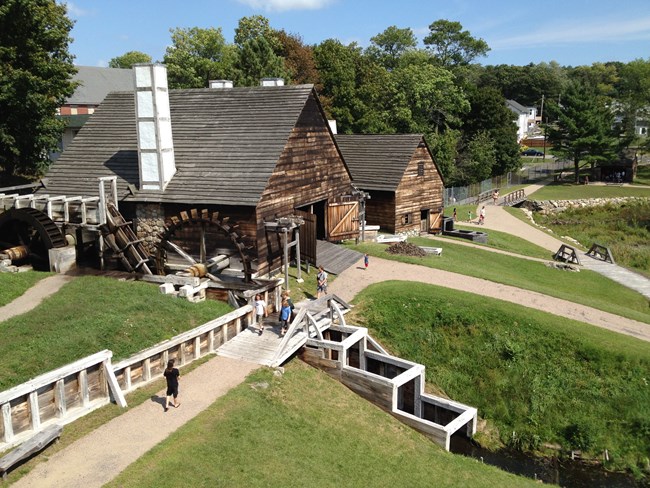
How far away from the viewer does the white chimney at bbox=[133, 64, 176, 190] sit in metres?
20.8

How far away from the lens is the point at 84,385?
12.6 metres

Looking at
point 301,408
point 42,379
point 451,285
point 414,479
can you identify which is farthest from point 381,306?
point 42,379

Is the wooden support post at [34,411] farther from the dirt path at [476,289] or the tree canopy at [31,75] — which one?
the tree canopy at [31,75]

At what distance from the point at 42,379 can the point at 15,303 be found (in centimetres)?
672

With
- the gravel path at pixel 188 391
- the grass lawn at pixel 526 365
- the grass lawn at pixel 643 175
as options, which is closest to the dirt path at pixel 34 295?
the gravel path at pixel 188 391

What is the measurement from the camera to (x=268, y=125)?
2206 centimetres

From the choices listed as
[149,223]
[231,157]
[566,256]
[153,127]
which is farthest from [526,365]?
[566,256]

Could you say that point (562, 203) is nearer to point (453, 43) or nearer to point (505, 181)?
point (505, 181)

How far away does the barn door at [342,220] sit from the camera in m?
26.1

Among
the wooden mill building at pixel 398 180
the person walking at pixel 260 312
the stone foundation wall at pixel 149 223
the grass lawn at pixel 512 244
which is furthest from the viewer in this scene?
the grass lawn at pixel 512 244

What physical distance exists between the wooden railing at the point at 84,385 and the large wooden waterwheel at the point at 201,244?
402cm

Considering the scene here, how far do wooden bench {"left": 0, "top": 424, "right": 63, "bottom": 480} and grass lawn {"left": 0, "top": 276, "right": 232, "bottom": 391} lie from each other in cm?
183

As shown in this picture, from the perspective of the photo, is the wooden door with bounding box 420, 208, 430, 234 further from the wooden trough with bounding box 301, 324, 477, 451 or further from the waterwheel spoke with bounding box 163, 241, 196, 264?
the waterwheel spoke with bounding box 163, 241, 196, 264

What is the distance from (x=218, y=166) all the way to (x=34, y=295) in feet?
24.4
